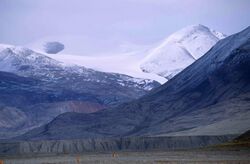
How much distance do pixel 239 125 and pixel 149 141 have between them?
26.3 m

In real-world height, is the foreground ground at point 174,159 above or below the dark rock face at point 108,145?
below

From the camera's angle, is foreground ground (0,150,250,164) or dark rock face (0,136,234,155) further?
dark rock face (0,136,234,155)

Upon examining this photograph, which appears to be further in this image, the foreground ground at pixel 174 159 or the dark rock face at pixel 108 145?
the dark rock face at pixel 108 145

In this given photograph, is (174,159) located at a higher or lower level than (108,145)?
lower

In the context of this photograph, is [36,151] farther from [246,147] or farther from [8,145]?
[246,147]

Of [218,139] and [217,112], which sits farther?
[217,112]

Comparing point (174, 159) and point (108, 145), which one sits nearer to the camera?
point (174, 159)

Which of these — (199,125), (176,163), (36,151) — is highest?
(199,125)

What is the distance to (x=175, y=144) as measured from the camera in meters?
145

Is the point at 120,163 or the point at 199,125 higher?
the point at 199,125

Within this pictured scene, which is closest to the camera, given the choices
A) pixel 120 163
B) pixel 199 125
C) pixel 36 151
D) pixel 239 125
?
pixel 120 163

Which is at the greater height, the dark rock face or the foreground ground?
the dark rock face

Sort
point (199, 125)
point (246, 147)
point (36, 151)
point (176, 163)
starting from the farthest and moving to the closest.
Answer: point (199, 125) < point (36, 151) < point (246, 147) < point (176, 163)

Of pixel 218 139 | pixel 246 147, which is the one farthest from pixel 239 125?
pixel 246 147
